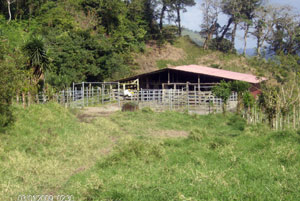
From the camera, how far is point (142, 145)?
7.29 meters

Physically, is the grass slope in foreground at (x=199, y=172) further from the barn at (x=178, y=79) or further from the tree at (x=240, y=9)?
the tree at (x=240, y=9)

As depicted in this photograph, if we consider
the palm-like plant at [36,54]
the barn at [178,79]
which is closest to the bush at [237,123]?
the palm-like plant at [36,54]

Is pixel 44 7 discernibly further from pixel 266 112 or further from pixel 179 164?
pixel 179 164

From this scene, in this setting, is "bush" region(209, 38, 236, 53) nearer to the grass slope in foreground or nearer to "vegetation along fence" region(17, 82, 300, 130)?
"vegetation along fence" region(17, 82, 300, 130)

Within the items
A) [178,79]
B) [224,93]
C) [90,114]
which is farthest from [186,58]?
[90,114]

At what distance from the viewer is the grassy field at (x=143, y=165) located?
445 centimetres

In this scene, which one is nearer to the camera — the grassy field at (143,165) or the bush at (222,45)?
the grassy field at (143,165)

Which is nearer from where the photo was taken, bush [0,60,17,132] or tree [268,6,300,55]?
bush [0,60,17,132]

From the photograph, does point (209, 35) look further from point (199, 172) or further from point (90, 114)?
point (199, 172)

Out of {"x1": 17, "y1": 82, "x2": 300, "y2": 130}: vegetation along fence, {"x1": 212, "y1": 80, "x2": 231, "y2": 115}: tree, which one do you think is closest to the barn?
{"x1": 17, "y1": 82, "x2": 300, "y2": 130}: vegetation along fence

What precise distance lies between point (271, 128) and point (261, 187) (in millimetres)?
6783

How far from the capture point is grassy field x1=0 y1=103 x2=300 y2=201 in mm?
4445

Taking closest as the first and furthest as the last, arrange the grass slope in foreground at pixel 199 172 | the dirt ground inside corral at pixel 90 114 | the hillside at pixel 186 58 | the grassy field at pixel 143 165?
the grass slope in foreground at pixel 199 172, the grassy field at pixel 143 165, the dirt ground inside corral at pixel 90 114, the hillside at pixel 186 58

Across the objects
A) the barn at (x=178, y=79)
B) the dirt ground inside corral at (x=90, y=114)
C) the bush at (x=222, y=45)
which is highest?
the bush at (x=222, y=45)
